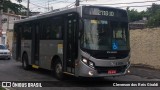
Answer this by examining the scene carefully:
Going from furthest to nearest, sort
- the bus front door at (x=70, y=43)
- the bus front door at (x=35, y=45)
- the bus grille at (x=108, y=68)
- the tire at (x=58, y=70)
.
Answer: the bus front door at (x=35, y=45) < the tire at (x=58, y=70) < the bus front door at (x=70, y=43) < the bus grille at (x=108, y=68)

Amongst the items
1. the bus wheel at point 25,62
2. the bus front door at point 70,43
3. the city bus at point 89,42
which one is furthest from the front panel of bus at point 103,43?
the bus wheel at point 25,62

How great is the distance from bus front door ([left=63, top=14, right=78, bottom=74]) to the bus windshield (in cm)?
58

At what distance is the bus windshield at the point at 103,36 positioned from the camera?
1305 cm

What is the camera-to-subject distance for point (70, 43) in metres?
14.0

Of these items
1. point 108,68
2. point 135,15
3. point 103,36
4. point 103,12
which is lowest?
point 108,68

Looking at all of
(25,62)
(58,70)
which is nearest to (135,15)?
(25,62)

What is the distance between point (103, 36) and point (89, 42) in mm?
630

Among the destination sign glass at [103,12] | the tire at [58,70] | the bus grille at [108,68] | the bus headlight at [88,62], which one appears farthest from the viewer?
the tire at [58,70]

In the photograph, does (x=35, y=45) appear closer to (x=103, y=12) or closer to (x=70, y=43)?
(x=70, y=43)

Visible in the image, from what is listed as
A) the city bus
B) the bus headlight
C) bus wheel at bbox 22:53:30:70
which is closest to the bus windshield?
the city bus

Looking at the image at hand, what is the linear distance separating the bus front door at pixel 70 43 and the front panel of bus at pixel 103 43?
59 cm

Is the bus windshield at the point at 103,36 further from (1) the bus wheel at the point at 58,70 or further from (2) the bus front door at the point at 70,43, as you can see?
(1) the bus wheel at the point at 58,70

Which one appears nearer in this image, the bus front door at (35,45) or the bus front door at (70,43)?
the bus front door at (70,43)

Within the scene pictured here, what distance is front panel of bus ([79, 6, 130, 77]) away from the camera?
1300 centimetres
